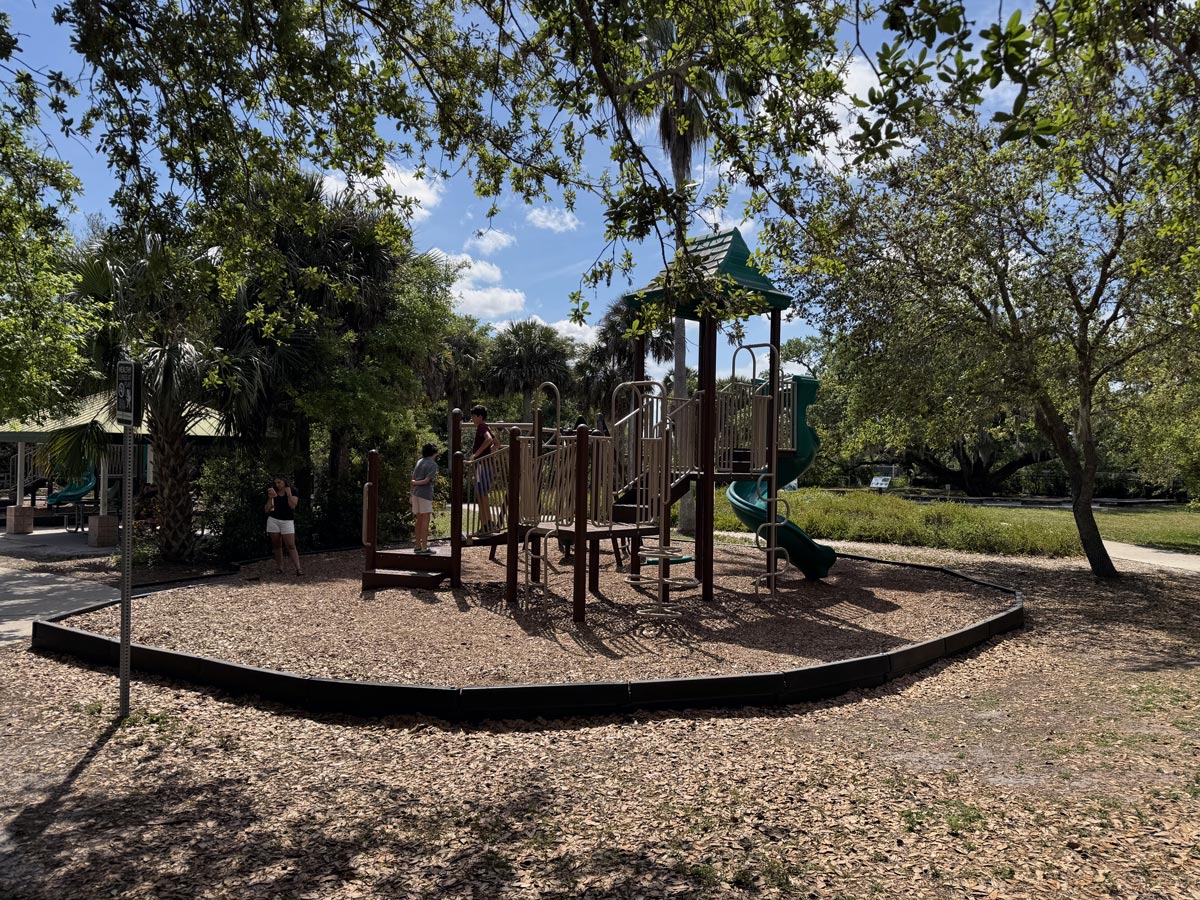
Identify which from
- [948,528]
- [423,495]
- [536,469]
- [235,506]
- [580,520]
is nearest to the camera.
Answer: [580,520]

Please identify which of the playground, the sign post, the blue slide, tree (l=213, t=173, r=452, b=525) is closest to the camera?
the sign post

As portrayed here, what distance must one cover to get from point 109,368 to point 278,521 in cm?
463

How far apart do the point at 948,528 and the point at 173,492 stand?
16.3 metres

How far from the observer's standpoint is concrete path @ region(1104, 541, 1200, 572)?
616 inches

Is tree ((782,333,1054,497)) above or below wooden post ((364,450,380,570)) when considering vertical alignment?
above

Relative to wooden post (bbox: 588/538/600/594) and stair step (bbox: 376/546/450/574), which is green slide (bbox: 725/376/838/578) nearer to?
wooden post (bbox: 588/538/600/594)

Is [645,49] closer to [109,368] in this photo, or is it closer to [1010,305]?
[1010,305]

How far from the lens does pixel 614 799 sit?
166 inches

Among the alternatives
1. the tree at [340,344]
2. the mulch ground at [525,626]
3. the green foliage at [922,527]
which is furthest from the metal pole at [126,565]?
the green foliage at [922,527]

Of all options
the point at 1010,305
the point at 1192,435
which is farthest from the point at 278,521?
the point at 1192,435

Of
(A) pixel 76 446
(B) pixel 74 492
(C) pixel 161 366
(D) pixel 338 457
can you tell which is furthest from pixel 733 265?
(B) pixel 74 492

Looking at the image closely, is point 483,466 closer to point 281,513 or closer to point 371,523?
point 371,523

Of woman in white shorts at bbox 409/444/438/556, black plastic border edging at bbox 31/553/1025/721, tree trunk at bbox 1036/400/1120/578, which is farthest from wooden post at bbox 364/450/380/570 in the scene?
tree trunk at bbox 1036/400/1120/578

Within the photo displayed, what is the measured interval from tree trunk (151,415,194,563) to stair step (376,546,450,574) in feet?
16.6
